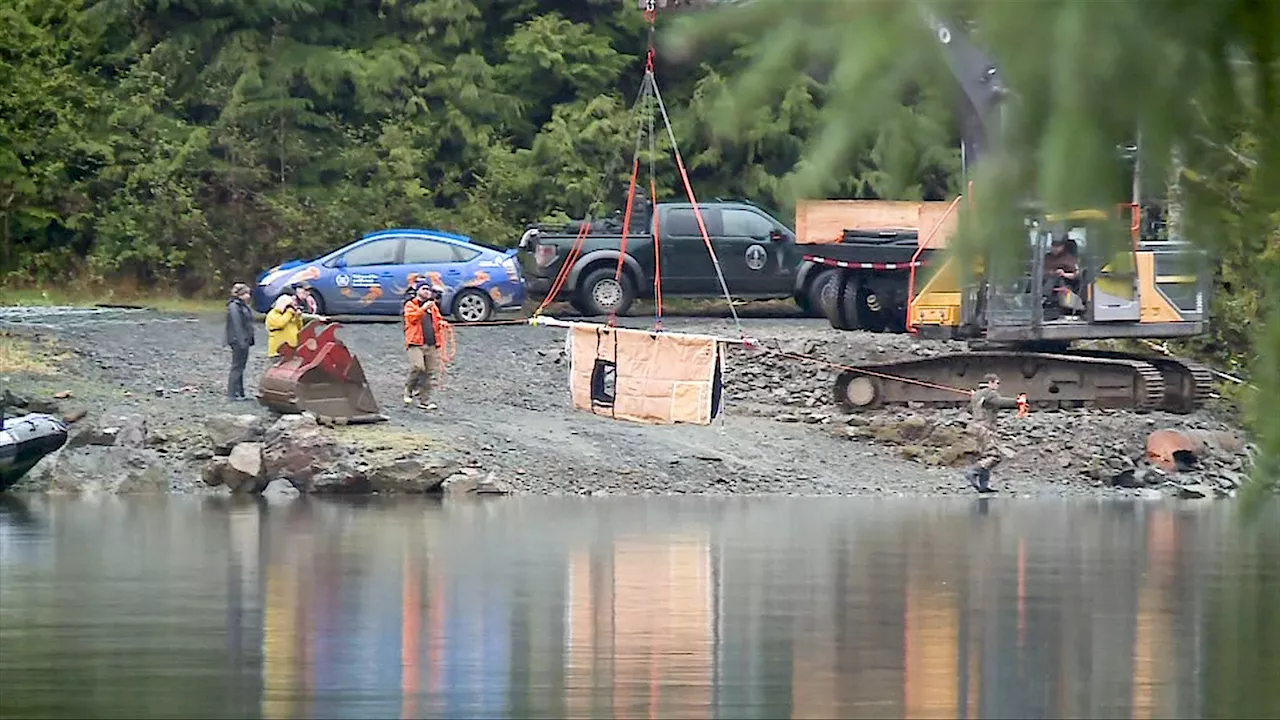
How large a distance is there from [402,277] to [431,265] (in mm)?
479

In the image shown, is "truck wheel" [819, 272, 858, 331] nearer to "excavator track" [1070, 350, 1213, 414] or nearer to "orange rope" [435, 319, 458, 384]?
"excavator track" [1070, 350, 1213, 414]

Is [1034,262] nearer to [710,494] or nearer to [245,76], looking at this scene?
[710,494]

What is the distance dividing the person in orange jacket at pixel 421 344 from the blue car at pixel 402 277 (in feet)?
16.6

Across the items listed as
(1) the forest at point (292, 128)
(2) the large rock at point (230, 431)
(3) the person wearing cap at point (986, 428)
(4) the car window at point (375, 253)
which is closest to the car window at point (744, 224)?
(1) the forest at point (292, 128)

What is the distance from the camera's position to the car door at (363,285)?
112 ft

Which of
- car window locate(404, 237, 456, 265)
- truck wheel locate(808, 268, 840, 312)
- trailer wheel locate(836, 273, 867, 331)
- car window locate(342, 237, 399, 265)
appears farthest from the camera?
car window locate(342, 237, 399, 265)

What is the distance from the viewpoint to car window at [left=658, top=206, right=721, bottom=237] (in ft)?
118

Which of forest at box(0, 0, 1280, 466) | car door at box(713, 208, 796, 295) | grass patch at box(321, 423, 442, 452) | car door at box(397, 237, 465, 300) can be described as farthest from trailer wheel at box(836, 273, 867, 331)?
grass patch at box(321, 423, 442, 452)

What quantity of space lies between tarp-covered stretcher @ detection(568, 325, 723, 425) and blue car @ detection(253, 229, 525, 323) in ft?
17.7

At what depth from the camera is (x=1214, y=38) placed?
21.2 feet

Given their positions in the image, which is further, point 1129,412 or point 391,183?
point 391,183

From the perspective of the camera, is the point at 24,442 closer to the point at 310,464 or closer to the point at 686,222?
the point at 310,464

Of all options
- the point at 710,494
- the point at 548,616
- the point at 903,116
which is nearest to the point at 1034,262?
the point at 903,116

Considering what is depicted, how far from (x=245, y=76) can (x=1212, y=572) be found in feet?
94.4
